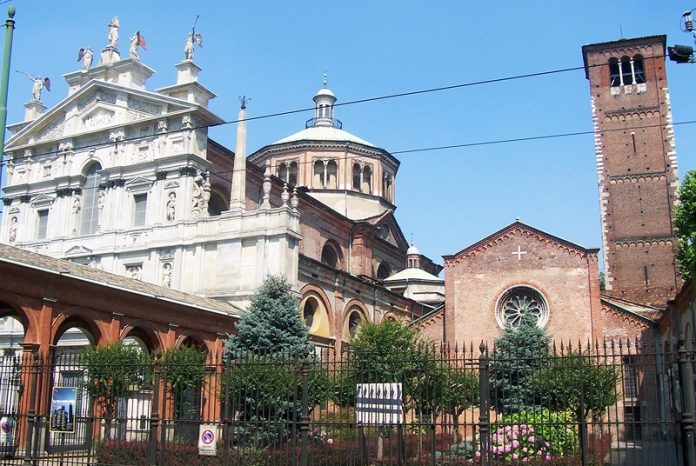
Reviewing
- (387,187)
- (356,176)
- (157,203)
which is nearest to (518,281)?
(356,176)

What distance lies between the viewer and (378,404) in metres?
12.0

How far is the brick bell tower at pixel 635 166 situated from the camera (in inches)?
1567

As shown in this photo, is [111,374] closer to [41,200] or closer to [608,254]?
[41,200]

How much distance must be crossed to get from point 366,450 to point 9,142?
27.9 meters

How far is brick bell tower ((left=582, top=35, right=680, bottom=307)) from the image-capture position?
3981cm

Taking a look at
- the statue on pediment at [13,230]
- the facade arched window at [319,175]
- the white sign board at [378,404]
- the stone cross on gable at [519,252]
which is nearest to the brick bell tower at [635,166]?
the stone cross on gable at [519,252]

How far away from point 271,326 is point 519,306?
1682 cm

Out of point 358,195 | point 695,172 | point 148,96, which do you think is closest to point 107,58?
point 148,96

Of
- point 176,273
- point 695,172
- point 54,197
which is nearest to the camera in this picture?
point 695,172

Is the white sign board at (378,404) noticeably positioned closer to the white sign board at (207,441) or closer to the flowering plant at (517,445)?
the flowering plant at (517,445)

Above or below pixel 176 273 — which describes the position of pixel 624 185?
above

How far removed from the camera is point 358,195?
1923 inches

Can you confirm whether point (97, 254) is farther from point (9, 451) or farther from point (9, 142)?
point (9, 451)

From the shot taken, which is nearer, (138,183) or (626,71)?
(138,183)
